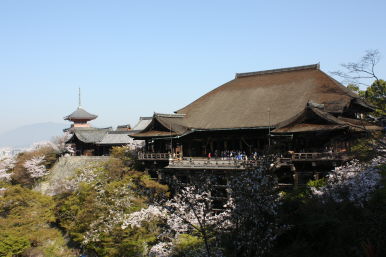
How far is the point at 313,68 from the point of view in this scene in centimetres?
3272

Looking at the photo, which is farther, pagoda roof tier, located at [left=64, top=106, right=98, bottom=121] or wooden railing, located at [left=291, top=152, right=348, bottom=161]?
pagoda roof tier, located at [left=64, top=106, right=98, bottom=121]

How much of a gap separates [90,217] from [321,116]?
16258 millimetres

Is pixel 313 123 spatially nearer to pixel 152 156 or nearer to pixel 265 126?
pixel 265 126

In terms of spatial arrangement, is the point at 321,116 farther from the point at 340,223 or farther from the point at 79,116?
the point at 79,116

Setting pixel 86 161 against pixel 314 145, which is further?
pixel 86 161

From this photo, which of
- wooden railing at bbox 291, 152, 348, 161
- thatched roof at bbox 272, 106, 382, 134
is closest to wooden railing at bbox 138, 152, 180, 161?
thatched roof at bbox 272, 106, 382, 134

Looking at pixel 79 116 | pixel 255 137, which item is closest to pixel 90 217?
pixel 255 137

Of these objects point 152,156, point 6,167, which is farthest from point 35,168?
point 152,156

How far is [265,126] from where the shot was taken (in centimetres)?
2661

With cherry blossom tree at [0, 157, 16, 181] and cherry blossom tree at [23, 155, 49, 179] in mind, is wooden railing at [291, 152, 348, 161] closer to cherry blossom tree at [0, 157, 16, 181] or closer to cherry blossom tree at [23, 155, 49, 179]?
cherry blossom tree at [23, 155, 49, 179]

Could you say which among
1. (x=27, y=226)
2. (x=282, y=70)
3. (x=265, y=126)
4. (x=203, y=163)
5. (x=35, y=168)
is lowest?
(x=27, y=226)

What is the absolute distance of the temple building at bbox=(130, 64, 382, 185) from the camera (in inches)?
915

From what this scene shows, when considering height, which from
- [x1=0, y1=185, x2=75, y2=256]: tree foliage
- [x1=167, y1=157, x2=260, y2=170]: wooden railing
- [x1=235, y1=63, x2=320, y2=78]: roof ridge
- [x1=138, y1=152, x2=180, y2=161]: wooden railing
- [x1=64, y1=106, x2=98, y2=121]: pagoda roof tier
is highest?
[x1=235, y1=63, x2=320, y2=78]: roof ridge

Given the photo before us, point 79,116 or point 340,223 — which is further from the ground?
point 79,116
